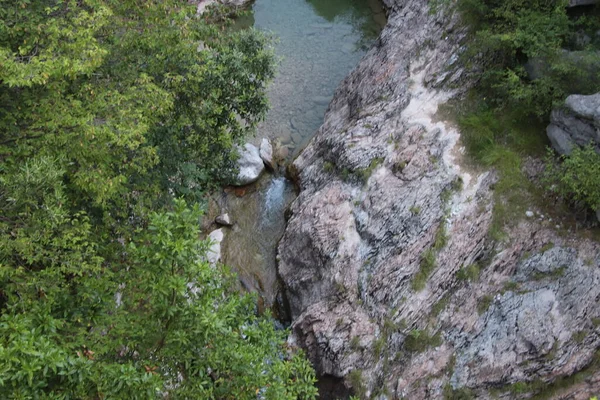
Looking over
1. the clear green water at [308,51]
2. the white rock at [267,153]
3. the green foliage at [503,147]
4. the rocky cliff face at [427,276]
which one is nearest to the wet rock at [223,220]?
the rocky cliff face at [427,276]

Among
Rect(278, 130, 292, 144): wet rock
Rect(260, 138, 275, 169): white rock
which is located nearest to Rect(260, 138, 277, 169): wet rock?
Rect(260, 138, 275, 169): white rock

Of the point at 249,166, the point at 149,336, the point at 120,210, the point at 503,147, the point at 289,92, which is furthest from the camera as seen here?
the point at 289,92

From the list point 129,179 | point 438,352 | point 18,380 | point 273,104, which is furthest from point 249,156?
point 18,380

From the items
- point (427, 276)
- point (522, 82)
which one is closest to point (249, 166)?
point (427, 276)

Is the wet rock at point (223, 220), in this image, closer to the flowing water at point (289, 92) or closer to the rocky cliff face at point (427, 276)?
the flowing water at point (289, 92)

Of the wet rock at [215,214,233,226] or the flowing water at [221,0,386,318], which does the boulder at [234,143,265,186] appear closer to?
the flowing water at [221,0,386,318]

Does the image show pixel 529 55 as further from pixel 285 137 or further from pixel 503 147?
pixel 285 137
